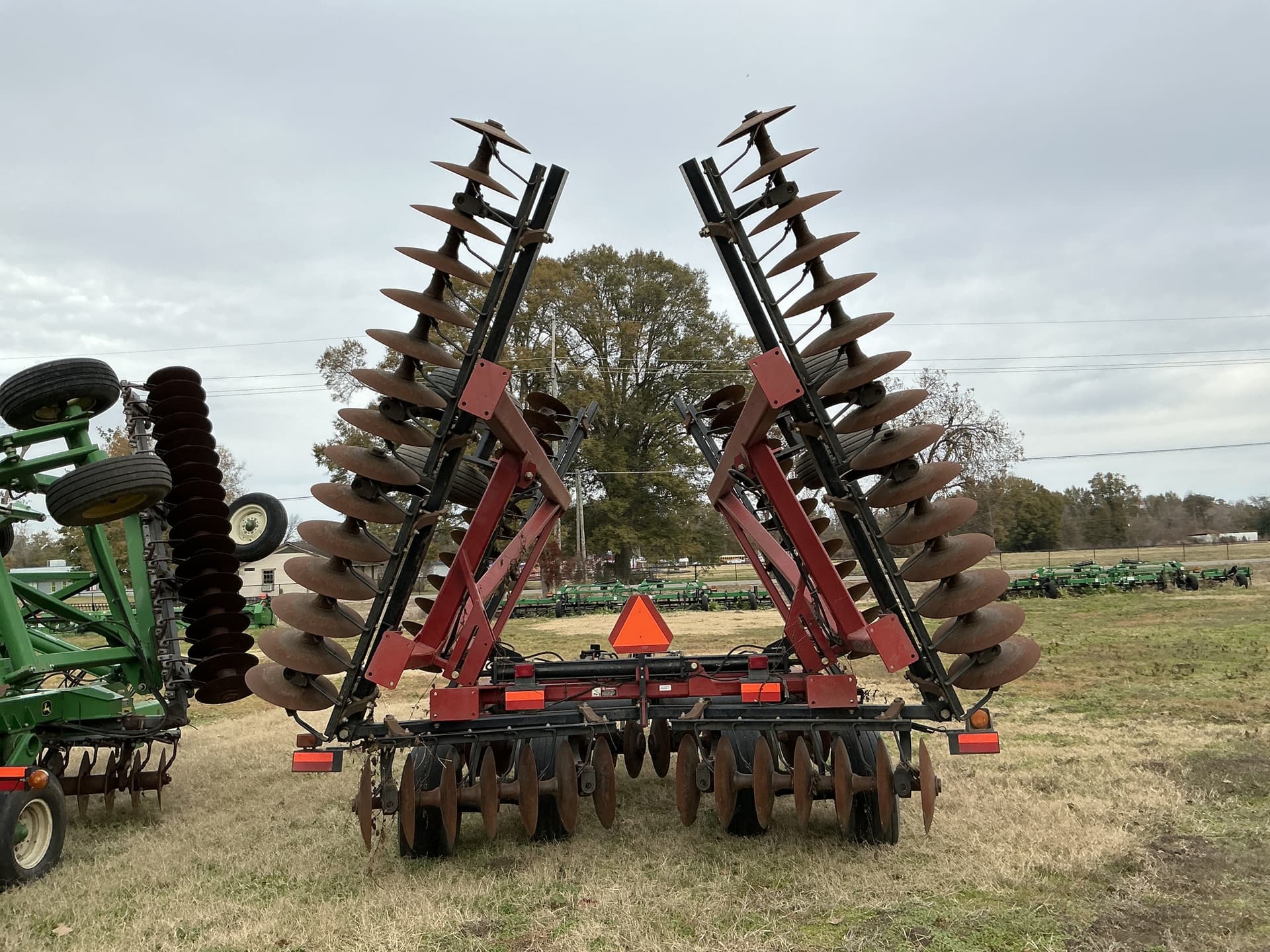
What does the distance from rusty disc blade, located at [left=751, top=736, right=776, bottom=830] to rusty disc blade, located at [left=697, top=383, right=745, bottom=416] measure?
3052 millimetres

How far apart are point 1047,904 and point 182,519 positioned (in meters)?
6.67

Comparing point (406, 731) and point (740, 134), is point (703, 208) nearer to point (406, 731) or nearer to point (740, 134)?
point (740, 134)

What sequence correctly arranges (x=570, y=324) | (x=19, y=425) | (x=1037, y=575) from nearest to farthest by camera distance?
(x=19, y=425) < (x=1037, y=575) < (x=570, y=324)

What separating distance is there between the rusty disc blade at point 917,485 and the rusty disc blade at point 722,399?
225 centimetres

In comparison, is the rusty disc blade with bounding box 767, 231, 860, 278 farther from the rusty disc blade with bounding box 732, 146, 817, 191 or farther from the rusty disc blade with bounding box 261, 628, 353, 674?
the rusty disc blade with bounding box 261, 628, 353, 674

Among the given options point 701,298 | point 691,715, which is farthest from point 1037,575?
point 691,715

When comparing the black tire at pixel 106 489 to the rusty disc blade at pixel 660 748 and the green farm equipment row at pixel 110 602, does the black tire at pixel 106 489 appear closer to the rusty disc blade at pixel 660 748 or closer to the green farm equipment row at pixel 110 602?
the green farm equipment row at pixel 110 602

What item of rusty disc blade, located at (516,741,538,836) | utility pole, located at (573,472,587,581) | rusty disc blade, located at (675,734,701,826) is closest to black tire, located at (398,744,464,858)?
rusty disc blade, located at (516,741,538,836)

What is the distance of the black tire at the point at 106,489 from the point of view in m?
6.17

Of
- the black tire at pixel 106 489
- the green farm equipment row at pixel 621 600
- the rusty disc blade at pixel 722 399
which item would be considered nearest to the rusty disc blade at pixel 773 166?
the rusty disc blade at pixel 722 399

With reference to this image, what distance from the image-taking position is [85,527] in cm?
699

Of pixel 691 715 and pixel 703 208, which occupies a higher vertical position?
pixel 703 208

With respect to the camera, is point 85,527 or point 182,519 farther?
point 182,519

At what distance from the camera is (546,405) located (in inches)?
328
